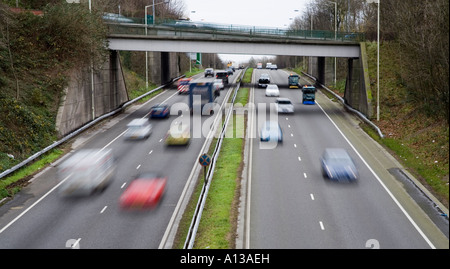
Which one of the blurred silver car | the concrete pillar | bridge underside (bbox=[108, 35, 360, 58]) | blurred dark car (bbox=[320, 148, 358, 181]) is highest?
bridge underside (bbox=[108, 35, 360, 58])

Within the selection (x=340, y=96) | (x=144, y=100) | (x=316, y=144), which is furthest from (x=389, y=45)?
(x=144, y=100)

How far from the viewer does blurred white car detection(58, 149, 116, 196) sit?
3294 centimetres

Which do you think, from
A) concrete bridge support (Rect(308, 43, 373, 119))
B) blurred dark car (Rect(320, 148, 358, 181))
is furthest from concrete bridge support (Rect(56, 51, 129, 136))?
concrete bridge support (Rect(308, 43, 373, 119))

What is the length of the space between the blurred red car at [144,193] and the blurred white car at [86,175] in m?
2.05

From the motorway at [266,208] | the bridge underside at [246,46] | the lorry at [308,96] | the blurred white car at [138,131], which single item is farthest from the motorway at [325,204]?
the lorry at [308,96]

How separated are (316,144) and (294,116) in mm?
14026

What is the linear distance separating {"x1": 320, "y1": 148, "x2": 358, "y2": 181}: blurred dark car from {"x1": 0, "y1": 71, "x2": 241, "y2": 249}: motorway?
8962mm

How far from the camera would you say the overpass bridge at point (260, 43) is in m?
60.0

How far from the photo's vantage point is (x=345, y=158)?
3584cm

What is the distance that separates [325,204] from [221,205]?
575cm

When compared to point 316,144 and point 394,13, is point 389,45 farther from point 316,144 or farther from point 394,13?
point 316,144

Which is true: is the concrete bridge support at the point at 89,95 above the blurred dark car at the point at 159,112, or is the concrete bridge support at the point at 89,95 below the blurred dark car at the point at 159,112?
above

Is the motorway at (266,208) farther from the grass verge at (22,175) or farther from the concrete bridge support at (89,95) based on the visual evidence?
the concrete bridge support at (89,95)

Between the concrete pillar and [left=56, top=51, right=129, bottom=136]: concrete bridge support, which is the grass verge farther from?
the concrete pillar
